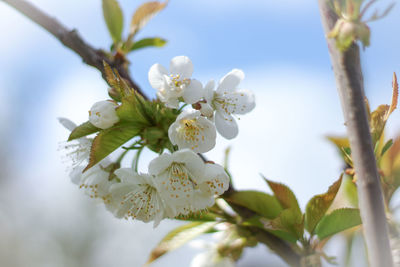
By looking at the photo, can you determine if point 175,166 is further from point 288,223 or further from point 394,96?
point 394,96

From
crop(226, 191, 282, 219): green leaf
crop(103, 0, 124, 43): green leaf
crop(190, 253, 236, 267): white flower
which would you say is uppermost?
crop(103, 0, 124, 43): green leaf

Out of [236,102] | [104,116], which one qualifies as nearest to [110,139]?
[104,116]

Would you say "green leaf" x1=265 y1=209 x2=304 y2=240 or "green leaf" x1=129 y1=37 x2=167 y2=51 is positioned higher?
"green leaf" x1=129 y1=37 x2=167 y2=51

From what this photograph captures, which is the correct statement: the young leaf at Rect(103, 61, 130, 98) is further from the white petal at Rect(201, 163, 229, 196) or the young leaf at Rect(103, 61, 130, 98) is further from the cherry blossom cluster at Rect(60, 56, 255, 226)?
the white petal at Rect(201, 163, 229, 196)

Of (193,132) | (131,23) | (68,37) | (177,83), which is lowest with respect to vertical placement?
(193,132)

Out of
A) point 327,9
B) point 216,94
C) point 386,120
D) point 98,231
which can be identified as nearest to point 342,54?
point 327,9

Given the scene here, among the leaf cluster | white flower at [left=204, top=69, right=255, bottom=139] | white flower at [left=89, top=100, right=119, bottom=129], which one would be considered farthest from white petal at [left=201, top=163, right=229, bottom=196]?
the leaf cluster

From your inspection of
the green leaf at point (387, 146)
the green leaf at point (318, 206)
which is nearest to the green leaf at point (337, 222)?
the green leaf at point (318, 206)
